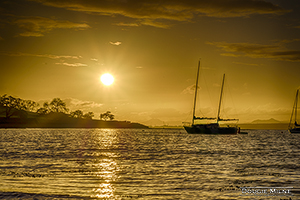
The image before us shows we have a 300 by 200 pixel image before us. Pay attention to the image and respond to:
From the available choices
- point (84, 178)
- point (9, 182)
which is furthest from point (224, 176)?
point (9, 182)

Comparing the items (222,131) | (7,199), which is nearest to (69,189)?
(7,199)

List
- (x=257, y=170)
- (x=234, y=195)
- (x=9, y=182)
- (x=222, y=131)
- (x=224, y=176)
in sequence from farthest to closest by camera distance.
→ (x=222, y=131), (x=257, y=170), (x=224, y=176), (x=9, y=182), (x=234, y=195)

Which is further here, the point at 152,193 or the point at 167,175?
the point at 167,175

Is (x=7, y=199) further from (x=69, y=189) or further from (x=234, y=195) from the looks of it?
(x=234, y=195)

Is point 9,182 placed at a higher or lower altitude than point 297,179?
lower

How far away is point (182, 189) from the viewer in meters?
28.3

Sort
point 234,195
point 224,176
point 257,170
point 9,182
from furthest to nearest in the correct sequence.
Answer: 1. point 257,170
2. point 224,176
3. point 9,182
4. point 234,195

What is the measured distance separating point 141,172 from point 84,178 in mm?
7520

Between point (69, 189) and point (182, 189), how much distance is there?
993 centimetres

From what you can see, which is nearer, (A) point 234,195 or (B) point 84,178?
(A) point 234,195

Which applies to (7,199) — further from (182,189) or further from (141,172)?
(141,172)

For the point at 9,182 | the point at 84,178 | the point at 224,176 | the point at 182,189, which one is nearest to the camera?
the point at 182,189

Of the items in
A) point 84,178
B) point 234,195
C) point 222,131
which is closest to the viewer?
point 234,195

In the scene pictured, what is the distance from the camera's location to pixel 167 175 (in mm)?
35906
